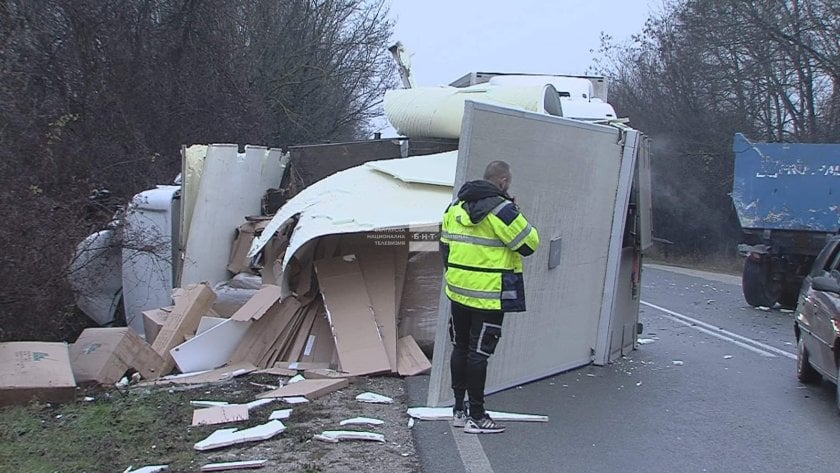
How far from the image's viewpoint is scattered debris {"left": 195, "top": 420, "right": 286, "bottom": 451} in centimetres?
565

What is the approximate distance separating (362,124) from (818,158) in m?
20.5

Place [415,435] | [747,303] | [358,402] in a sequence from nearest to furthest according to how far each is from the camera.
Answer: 1. [415,435]
2. [358,402]
3. [747,303]

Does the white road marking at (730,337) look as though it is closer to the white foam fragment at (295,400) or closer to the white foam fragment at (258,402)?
the white foam fragment at (295,400)

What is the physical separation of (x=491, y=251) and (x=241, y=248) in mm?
5912

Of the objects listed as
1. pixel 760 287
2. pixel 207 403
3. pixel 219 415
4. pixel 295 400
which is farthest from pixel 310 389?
pixel 760 287

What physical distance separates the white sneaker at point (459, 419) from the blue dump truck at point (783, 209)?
36.8 feet

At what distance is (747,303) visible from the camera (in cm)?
1684

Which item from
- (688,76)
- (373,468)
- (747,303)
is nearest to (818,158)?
(747,303)

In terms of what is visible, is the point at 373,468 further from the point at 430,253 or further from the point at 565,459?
the point at 430,253

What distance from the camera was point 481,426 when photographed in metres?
6.12

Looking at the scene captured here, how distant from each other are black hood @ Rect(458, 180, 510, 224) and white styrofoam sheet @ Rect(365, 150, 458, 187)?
2542 millimetres

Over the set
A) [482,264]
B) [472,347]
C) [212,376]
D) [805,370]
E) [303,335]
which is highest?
[482,264]

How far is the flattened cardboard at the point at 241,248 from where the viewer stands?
11.0 m

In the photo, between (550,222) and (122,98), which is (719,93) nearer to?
(122,98)
